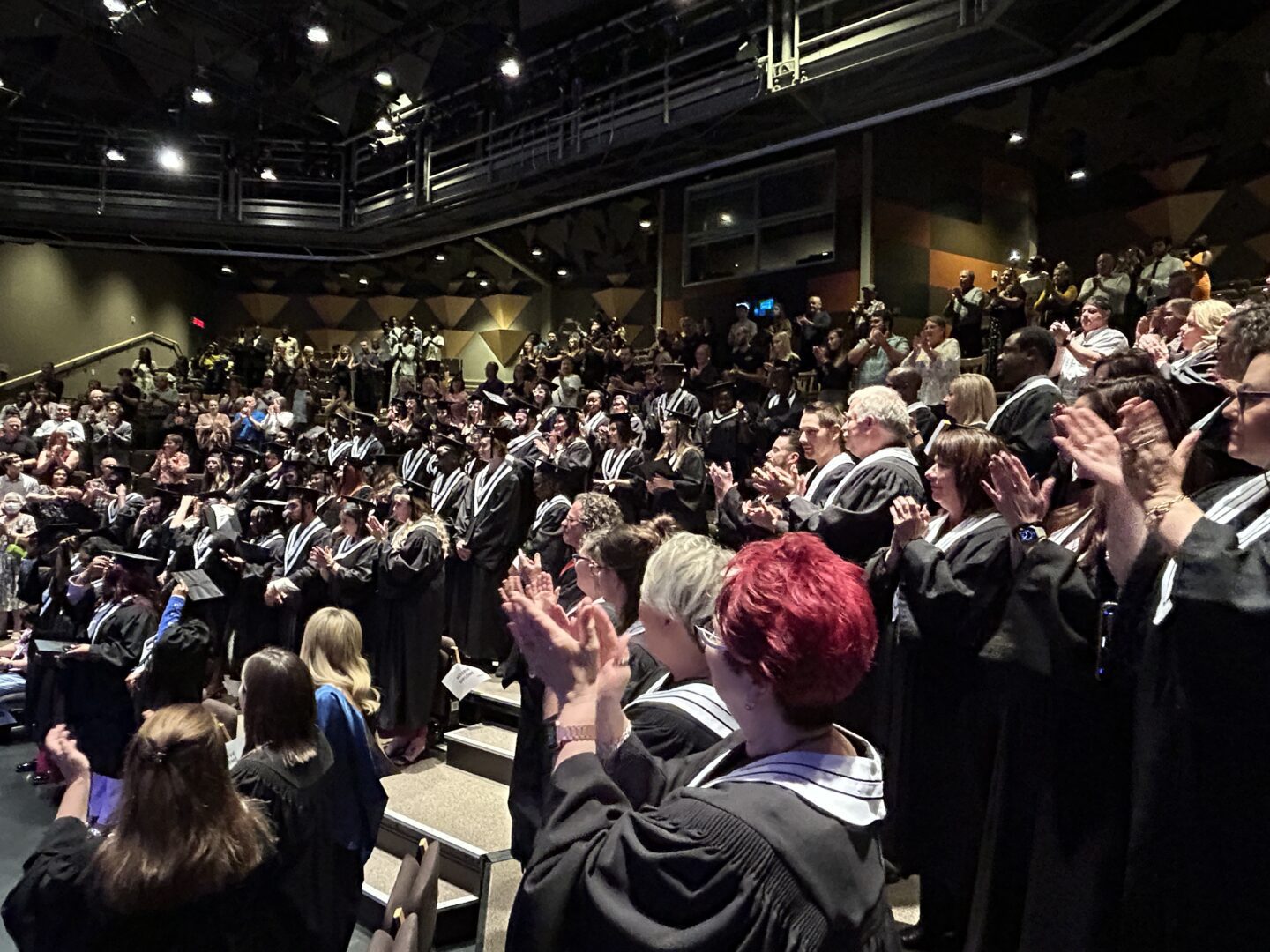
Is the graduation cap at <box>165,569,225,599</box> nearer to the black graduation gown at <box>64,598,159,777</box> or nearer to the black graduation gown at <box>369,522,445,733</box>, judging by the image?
the black graduation gown at <box>64,598,159,777</box>

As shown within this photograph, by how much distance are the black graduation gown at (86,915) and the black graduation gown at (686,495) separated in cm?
478

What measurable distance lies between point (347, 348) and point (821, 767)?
57.3 feet

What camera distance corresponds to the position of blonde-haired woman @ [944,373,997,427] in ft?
13.8

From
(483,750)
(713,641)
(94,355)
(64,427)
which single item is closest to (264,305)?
(94,355)

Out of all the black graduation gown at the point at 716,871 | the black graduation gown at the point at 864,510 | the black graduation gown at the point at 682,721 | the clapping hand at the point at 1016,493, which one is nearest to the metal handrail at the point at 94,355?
the black graduation gown at the point at 864,510

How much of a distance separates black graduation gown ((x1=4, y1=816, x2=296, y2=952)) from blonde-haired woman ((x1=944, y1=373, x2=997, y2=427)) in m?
3.57

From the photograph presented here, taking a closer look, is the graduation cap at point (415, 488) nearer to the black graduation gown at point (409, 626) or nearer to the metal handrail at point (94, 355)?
the black graduation gown at point (409, 626)

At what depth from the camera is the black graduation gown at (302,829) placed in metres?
2.51

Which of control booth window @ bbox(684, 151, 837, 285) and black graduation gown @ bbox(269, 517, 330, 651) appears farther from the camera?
control booth window @ bbox(684, 151, 837, 285)

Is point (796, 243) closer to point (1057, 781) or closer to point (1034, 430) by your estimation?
Answer: point (1034, 430)

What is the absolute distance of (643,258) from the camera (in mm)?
15641

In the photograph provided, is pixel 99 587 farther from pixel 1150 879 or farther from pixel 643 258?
pixel 643 258

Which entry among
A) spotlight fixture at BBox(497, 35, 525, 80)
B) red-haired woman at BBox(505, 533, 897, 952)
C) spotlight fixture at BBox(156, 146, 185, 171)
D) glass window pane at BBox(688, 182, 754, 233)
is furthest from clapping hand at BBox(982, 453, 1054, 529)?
spotlight fixture at BBox(156, 146, 185, 171)

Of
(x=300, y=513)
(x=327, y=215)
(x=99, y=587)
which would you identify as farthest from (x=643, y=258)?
(x=99, y=587)
